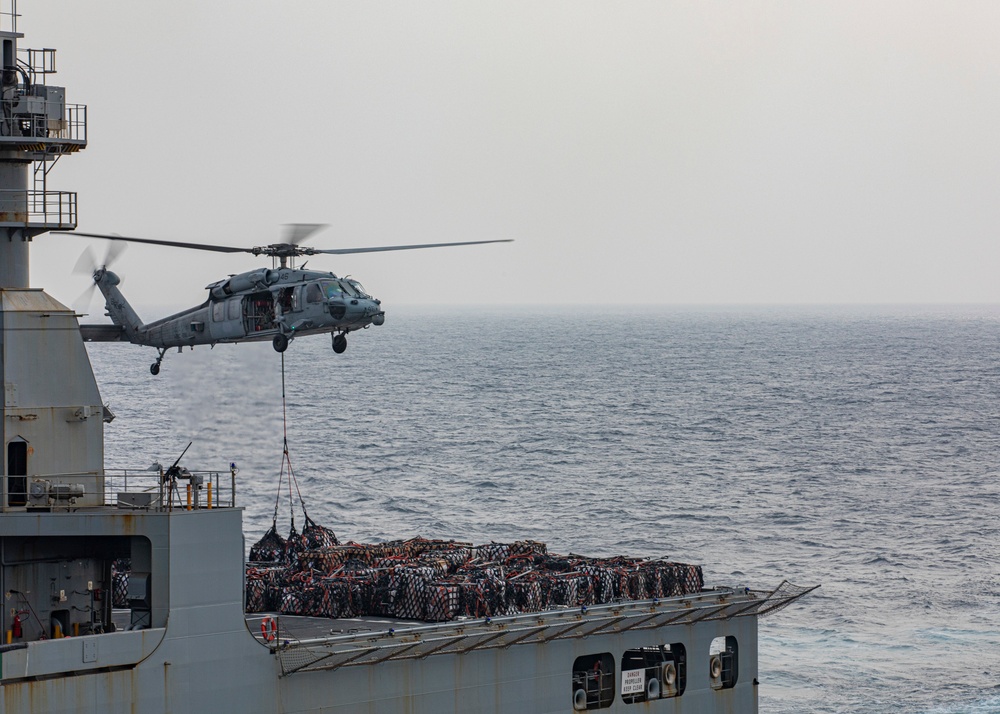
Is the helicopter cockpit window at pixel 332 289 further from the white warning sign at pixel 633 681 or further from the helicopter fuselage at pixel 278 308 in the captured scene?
the white warning sign at pixel 633 681

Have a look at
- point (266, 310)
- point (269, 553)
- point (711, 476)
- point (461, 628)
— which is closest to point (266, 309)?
point (266, 310)

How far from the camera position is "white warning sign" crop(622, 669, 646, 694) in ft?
125

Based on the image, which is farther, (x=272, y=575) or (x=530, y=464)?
(x=530, y=464)

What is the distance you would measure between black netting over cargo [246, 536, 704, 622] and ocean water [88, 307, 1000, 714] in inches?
187

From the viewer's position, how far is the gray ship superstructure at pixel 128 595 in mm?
29500

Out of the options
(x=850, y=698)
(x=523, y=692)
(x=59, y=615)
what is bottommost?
(x=850, y=698)

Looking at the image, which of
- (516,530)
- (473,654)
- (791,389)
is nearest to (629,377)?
(791,389)

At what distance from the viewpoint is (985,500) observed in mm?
93062

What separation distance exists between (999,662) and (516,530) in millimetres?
26003

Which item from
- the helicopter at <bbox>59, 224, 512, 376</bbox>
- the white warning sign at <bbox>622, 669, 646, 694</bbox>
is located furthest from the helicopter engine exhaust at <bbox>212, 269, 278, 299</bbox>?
the white warning sign at <bbox>622, 669, 646, 694</bbox>

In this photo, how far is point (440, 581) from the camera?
38219 mm

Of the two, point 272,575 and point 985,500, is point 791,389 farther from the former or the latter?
point 272,575

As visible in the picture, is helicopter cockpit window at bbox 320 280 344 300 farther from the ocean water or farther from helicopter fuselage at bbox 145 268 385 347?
the ocean water

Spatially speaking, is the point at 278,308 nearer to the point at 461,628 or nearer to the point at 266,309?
the point at 266,309
